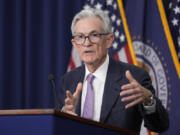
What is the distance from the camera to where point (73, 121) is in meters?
1.41

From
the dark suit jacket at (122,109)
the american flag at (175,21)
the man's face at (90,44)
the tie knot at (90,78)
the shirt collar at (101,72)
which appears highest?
the american flag at (175,21)

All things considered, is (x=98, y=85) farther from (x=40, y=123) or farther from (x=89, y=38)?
(x=40, y=123)

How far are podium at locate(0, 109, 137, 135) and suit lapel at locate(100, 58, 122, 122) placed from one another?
0.73 meters

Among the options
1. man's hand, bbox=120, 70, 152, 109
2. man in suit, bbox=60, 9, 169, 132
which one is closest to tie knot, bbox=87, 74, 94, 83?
man in suit, bbox=60, 9, 169, 132

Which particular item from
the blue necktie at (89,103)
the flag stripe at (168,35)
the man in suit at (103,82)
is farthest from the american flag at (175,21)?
the blue necktie at (89,103)

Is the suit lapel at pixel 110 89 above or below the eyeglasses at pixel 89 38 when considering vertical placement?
below

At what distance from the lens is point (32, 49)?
4125 millimetres

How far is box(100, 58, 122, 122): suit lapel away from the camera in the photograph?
2188 mm

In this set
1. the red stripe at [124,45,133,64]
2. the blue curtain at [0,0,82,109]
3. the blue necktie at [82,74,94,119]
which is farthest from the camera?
the blue curtain at [0,0,82,109]

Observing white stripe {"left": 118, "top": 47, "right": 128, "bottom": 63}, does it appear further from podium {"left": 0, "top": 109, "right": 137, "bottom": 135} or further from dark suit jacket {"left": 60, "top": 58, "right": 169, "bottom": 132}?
podium {"left": 0, "top": 109, "right": 137, "bottom": 135}

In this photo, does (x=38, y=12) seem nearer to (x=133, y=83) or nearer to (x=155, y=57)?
(x=155, y=57)

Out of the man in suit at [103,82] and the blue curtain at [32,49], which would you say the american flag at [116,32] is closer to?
the blue curtain at [32,49]

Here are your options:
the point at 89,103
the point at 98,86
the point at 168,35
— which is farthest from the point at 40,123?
the point at 168,35

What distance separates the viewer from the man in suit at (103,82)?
2188 mm
